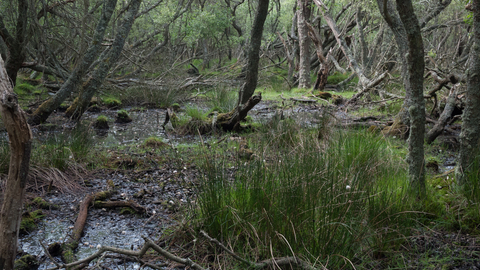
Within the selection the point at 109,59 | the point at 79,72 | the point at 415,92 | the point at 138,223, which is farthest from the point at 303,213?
the point at 79,72

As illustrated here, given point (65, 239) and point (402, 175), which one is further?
point (402, 175)

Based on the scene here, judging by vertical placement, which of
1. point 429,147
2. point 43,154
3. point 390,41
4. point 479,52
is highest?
point 390,41

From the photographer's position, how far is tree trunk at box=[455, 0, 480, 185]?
3178 millimetres

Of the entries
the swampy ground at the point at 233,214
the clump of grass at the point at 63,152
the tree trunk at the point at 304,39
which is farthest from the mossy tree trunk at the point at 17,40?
the tree trunk at the point at 304,39

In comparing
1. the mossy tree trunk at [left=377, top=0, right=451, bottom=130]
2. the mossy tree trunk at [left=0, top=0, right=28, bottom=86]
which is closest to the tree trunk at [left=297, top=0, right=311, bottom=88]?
the mossy tree trunk at [left=377, top=0, right=451, bottom=130]

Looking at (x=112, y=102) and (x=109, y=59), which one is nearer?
(x=109, y=59)

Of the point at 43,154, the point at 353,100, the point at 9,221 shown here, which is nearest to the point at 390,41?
the point at 353,100

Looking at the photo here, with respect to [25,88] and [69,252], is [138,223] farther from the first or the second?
[25,88]

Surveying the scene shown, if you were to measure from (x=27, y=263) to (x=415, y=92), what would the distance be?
10.7ft

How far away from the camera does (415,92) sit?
299cm

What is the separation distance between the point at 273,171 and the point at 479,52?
6.91 ft

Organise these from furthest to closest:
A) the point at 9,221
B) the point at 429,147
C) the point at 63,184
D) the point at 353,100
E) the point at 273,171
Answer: the point at 353,100, the point at 429,147, the point at 63,184, the point at 273,171, the point at 9,221

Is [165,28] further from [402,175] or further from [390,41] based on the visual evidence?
[402,175]

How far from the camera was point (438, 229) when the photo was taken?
9.54 feet
